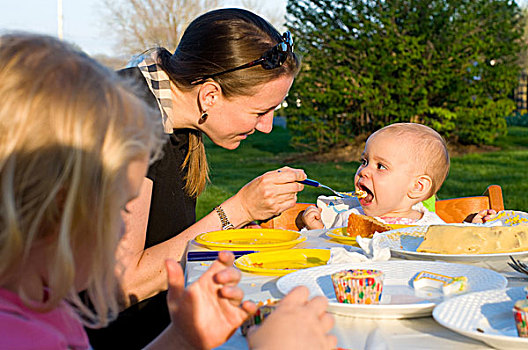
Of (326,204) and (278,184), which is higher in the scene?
(278,184)

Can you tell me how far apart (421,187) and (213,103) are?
1276 mm

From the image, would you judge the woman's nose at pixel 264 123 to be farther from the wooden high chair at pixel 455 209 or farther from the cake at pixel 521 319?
the cake at pixel 521 319

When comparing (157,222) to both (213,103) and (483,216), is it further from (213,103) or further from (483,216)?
(483,216)

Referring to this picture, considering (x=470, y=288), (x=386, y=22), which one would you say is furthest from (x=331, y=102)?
(x=470, y=288)

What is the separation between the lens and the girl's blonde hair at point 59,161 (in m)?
1.02

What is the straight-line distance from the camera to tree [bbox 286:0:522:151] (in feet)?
37.2

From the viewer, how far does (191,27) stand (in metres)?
2.68

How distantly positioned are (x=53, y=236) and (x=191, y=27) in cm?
179

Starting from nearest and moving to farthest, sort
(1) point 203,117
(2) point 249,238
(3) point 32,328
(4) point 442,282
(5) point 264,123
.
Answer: (3) point 32,328 < (4) point 442,282 < (2) point 249,238 < (1) point 203,117 < (5) point 264,123

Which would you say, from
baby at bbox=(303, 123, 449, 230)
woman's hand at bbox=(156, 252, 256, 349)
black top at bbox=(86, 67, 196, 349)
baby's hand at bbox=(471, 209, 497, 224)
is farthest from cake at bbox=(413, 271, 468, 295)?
baby at bbox=(303, 123, 449, 230)

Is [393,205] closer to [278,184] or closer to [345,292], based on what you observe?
[278,184]

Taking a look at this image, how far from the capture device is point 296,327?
106cm

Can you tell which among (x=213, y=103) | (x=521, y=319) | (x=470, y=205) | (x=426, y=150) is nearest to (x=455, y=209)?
(x=470, y=205)

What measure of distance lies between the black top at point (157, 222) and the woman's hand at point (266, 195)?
0.86 ft
